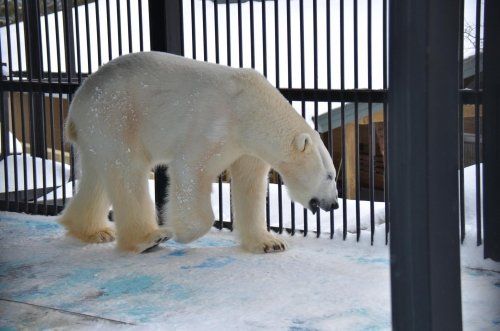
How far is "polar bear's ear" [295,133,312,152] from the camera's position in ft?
10.7

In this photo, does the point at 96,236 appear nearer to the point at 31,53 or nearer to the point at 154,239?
the point at 154,239

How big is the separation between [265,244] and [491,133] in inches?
43.3

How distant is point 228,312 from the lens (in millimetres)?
2736

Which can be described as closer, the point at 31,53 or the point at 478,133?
the point at 478,133

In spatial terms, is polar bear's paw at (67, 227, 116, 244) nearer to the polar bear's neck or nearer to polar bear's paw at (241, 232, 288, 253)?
polar bear's paw at (241, 232, 288, 253)

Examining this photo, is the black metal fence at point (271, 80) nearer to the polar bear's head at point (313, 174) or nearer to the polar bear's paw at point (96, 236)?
the polar bear's head at point (313, 174)

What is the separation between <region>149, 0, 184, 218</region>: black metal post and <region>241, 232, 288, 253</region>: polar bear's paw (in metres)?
0.69

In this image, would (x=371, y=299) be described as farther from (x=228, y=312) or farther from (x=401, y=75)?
(x=401, y=75)

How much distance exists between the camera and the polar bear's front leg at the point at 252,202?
11.7ft

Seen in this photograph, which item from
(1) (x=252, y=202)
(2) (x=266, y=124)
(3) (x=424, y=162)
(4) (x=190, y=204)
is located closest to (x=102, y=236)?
(4) (x=190, y=204)

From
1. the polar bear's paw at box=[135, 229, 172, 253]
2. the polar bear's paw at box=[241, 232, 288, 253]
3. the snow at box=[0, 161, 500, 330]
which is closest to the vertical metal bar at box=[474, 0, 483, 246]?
the snow at box=[0, 161, 500, 330]

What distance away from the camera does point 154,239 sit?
11.5 feet

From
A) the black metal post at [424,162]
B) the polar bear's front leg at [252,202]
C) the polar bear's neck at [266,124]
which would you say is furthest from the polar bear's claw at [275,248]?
the black metal post at [424,162]

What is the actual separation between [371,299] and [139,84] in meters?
1.38
